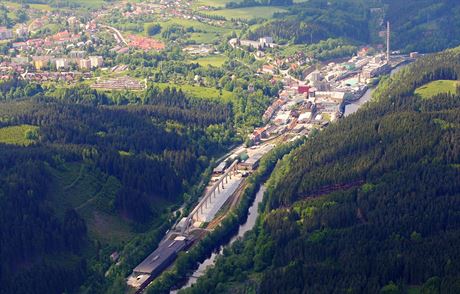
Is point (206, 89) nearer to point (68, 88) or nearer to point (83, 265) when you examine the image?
point (68, 88)

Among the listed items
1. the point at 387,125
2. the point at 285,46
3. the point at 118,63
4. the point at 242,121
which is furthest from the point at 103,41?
the point at 387,125

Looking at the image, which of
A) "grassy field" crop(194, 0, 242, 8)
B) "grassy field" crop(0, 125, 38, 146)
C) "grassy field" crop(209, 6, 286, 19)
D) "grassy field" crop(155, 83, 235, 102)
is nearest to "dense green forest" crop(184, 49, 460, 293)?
"grassy field" crop(0, 125, 38, 146)

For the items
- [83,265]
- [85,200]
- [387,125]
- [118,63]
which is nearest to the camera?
[83,265]

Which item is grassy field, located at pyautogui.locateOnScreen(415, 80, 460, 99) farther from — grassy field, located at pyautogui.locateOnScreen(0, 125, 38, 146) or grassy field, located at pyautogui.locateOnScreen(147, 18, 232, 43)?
grassy field, located at pyautogui.locateOnScreen(147, 18, 232, 43)

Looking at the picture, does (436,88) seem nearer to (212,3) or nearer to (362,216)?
(362,216)

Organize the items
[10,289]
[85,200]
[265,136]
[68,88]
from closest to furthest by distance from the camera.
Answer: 1. [10,289]
2. [85,200]
3. [265,136]
4. [68,88]

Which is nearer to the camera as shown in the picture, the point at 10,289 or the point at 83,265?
the point at 10,289
